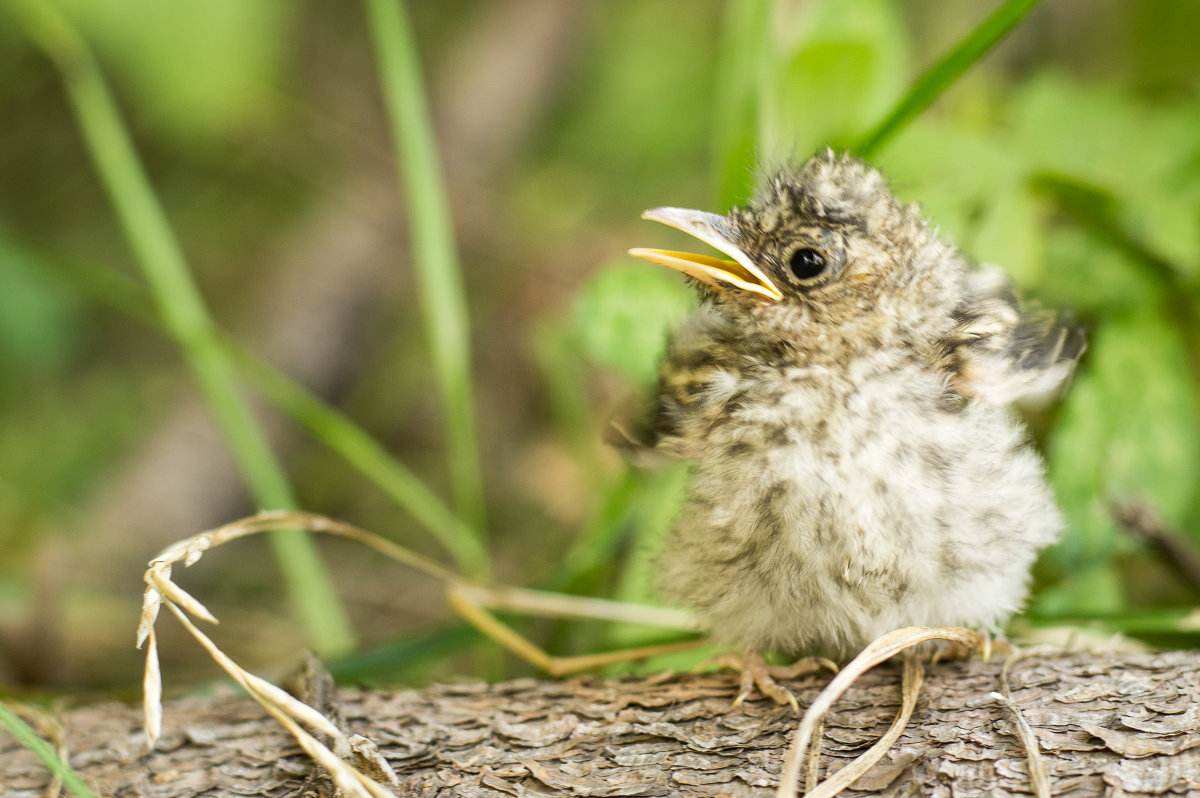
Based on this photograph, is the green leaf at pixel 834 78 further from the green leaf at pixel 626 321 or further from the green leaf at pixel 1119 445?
the green leaf at pixel 1119 445

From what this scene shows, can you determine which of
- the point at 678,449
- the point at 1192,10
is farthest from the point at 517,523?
the point at 1192,10

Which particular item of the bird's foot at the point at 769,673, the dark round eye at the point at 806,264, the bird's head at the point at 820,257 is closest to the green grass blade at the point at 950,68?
the bird's head at the point at 820,257

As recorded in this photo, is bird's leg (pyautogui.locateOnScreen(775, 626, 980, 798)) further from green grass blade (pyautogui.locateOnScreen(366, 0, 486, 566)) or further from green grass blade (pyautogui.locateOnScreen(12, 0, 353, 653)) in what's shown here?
green grass blade (pyautogui.locateOnScreen(12, 0, 353, 653))

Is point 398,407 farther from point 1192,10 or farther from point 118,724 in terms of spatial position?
point 1192,10

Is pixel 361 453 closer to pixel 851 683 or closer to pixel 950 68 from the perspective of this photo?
pixel 851 683

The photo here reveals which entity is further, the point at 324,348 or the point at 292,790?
the point at 324,348

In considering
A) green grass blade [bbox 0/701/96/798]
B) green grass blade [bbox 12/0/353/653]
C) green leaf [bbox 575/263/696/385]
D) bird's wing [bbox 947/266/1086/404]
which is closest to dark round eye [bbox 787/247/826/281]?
bird's wing [bbox 947/266/1086/404]
